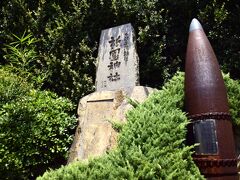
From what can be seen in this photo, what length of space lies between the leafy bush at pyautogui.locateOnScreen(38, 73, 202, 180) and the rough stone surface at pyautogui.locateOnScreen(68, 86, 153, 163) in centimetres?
156

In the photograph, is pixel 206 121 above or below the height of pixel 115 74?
below

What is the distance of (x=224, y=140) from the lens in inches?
159

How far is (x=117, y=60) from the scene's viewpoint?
6.86 metres

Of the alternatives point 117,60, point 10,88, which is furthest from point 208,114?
point 10,88

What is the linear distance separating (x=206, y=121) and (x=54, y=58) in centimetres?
452

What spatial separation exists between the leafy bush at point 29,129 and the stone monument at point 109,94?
31cm

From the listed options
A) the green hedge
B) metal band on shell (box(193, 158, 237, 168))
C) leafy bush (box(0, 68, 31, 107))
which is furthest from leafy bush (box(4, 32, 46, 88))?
metal band on shell (box(193, 158, 237, 168))

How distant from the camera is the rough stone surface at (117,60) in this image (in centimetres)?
660

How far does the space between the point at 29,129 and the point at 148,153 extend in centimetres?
287

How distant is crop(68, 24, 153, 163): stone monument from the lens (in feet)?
20.0

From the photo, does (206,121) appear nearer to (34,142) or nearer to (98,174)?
(98,174)

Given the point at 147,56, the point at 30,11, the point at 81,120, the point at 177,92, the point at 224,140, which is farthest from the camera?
the point at 30,11

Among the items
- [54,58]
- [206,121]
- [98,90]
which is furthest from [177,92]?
[54,58]

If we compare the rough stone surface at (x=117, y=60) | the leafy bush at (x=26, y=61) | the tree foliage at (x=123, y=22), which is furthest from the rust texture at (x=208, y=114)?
the leafy bush at (x=26, y=61)
